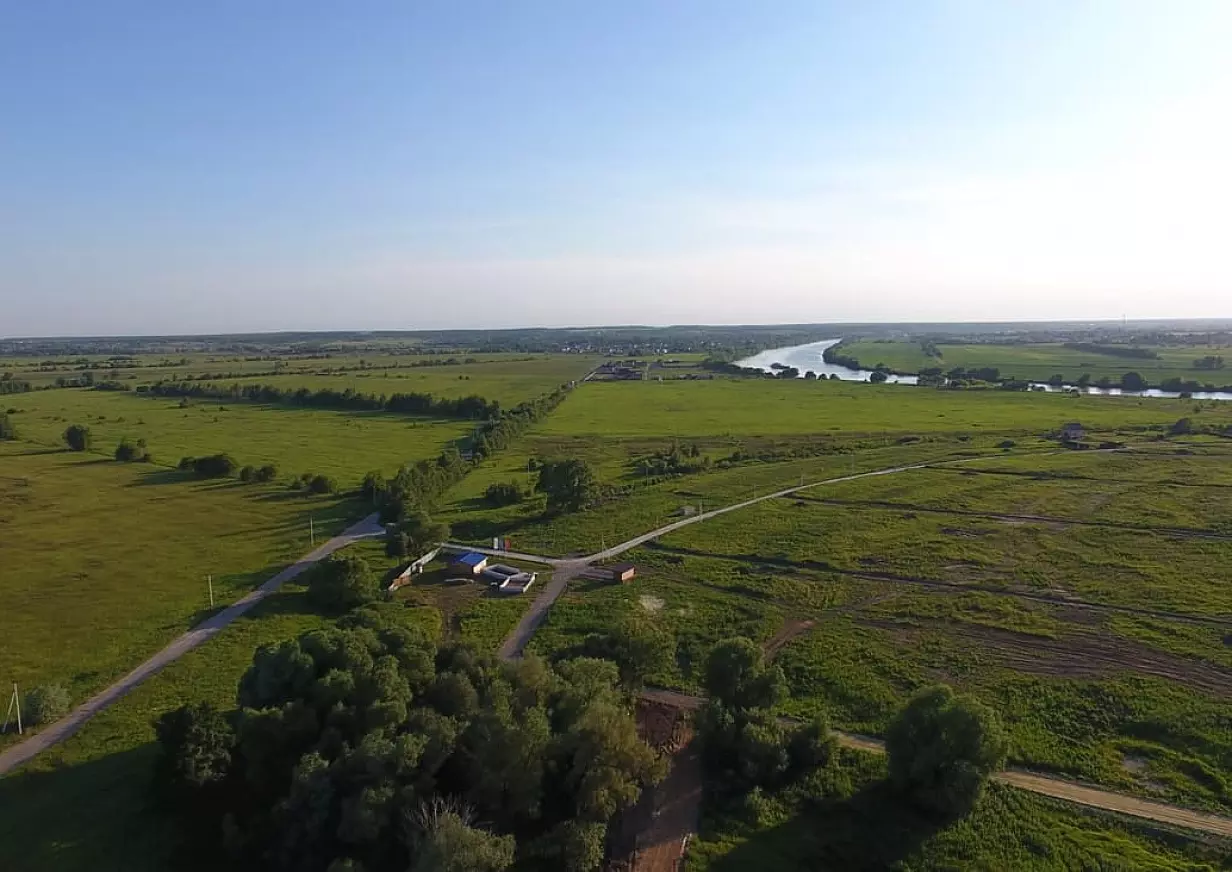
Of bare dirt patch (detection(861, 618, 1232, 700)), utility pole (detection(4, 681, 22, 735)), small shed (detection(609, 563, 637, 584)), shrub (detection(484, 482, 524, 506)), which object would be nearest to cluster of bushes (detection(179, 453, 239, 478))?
shrub (detection(484, 482, 524, 506))

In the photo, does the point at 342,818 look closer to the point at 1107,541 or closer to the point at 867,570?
the point at 867,570

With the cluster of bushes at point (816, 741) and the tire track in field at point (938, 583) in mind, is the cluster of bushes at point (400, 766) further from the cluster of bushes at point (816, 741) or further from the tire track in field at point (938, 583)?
the tire track in field at point (938, 583)

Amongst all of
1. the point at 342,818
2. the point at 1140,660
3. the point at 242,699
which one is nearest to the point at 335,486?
the point at 242,699

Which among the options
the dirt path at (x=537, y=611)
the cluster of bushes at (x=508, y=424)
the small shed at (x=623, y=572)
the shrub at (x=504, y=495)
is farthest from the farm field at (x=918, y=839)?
the cluster of bushes at (x=508, y=424)

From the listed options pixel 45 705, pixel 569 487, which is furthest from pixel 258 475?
pixel 45 705

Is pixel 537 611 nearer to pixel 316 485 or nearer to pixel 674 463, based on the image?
pixel 316 485
